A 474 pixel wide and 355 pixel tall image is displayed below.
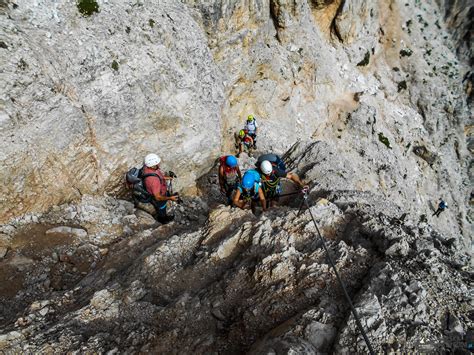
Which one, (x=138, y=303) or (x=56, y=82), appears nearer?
(x=138, y=303)

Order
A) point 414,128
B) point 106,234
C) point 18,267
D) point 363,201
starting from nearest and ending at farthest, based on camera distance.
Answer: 1. point 18,267
2. point 106,234
3. point 363,201
4. point 414,128

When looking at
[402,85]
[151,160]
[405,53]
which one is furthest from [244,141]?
[405,53]

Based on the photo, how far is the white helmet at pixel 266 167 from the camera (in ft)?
35.8

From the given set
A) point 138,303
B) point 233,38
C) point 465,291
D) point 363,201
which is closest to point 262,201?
point 363,201

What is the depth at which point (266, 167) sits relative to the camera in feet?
35.9

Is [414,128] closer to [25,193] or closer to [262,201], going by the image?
[262,201]

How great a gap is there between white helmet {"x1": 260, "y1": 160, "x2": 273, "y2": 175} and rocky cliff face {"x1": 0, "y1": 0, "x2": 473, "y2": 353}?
2.33 meters

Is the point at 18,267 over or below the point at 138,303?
below

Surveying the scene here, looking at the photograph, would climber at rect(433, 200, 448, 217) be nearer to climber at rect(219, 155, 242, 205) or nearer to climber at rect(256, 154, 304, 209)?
climber at rect(256, 154, 304, 209)

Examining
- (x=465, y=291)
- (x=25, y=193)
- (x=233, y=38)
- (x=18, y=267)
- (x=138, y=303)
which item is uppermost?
(x=233, y=38)

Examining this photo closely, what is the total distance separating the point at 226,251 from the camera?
24.8 feet

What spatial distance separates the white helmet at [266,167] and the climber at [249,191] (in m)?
0.38

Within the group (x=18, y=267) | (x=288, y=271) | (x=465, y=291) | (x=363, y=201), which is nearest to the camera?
(x=465, y=291)

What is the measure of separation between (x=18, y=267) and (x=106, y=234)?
241 cm
